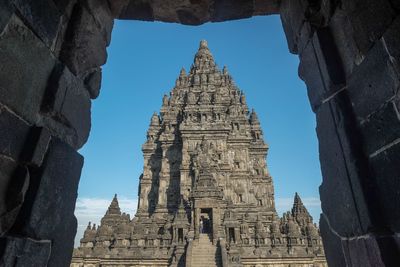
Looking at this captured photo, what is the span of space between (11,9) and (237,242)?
20.5m

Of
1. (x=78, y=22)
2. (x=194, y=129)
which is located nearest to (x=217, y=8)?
(x=78, y=22)

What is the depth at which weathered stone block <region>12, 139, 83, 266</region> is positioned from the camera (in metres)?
2.03

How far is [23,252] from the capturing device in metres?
1.93

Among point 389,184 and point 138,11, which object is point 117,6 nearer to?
point 138,11

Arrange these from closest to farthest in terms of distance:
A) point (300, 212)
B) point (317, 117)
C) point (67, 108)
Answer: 1. point (67, 108)
2. point (317, 117)
3. point (300, 212)

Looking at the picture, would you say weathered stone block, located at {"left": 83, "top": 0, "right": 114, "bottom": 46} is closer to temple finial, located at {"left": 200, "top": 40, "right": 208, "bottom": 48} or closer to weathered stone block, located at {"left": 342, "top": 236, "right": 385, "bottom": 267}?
weathered stone block, located at {"left": 342, "top": 236, "right": 385, "bottom": 267}

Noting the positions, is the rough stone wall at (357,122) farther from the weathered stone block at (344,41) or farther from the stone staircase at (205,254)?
the stone staircase at (205,254)

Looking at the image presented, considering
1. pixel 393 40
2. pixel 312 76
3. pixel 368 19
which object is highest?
pixel 312 76

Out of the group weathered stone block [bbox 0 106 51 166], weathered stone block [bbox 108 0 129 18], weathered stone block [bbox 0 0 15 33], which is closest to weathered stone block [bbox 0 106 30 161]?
weathered stone block [bbox 0 106 51 166]

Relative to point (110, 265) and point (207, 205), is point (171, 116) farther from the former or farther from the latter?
point (110, 265)

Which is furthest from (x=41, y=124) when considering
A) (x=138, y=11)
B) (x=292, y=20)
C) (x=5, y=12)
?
(x=292, y=20)

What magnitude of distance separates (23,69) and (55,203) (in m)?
1.09

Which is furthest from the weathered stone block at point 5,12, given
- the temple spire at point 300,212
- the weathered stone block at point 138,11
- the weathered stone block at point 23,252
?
the temple spire at point 300,212

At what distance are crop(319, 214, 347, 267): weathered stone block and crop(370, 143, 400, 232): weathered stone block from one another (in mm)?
582
